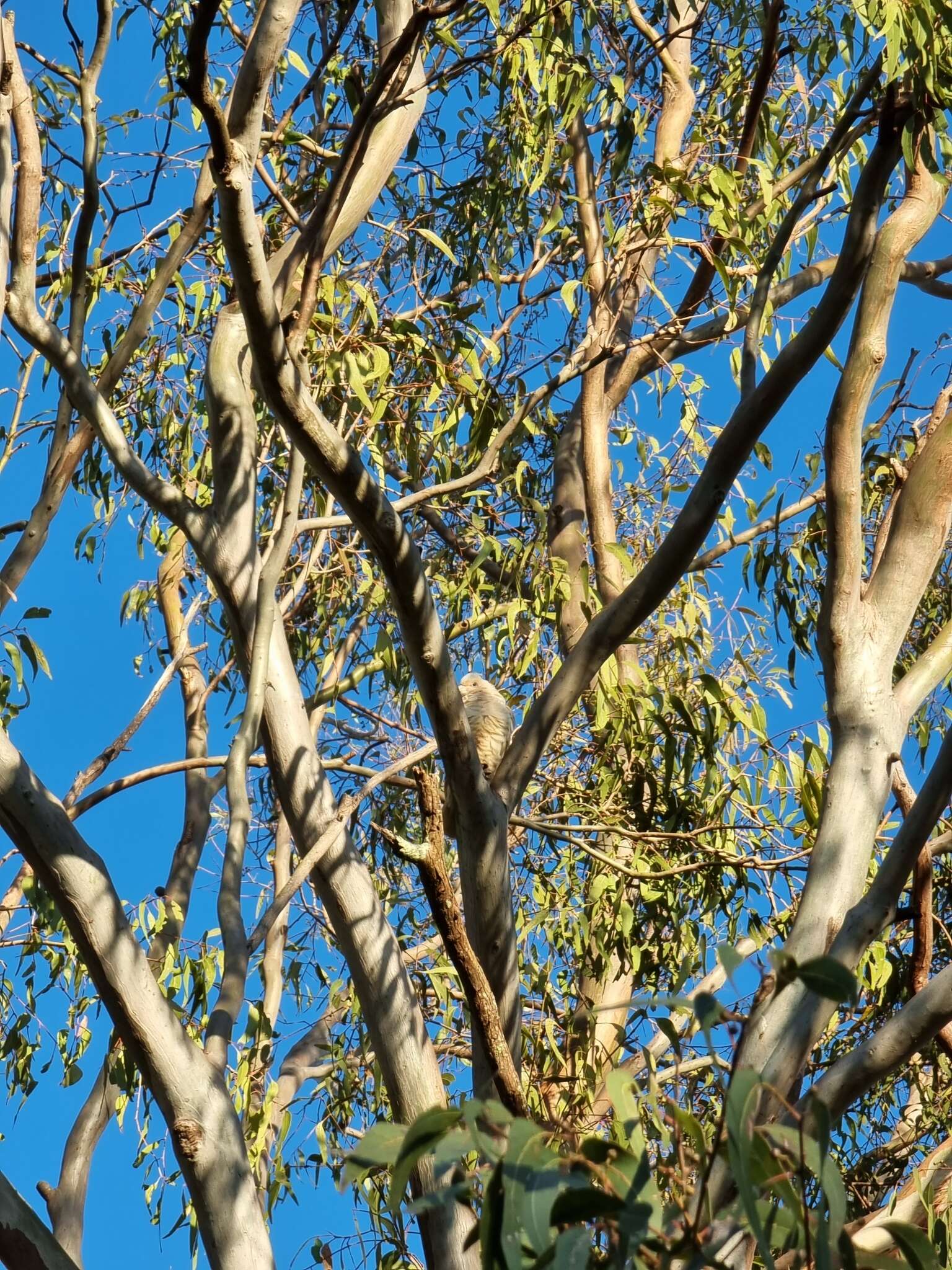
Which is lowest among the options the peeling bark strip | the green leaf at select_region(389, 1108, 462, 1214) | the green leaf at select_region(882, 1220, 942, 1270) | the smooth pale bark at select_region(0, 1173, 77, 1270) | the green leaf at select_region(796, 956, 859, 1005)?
the green leaf at select_region(882, 1220, 942, 1270)

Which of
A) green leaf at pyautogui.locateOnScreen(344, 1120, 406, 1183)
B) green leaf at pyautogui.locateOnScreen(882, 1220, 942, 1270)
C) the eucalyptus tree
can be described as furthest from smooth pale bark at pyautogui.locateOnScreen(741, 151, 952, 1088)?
green leaf at pyautogui.locateOnScreen(344, 1120, 406, 1183)

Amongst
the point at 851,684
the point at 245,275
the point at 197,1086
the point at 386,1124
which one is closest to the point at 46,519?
the point at 245,275

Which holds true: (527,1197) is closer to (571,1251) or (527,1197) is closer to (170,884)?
(571,1251)

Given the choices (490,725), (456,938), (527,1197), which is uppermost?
(490,725)

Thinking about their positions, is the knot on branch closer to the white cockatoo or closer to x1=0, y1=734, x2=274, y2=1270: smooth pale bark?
x1=0, y1=734, x2=274, y2=1270: smooth pale bark

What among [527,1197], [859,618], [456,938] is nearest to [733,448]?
[859,618]

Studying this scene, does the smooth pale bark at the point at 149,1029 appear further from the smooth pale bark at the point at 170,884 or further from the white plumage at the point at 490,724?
the white plumage at the point at 490,724

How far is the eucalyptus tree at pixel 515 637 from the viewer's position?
2164 millimetres

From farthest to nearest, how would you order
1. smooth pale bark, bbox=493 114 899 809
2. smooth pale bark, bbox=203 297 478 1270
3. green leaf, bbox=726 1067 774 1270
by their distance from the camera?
smooth pale bark, bbox=203 297 478 1270 → smooth pale bark, bbox=493 114 899 809 → green leaf, bbox=726 1067 774 1270

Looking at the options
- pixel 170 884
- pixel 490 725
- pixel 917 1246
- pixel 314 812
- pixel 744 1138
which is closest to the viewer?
pixel 744 1138

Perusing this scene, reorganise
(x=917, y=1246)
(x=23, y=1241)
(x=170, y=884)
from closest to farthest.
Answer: (x=917, y=1246) < (x=23, y=1241) < (x=170, y=884)

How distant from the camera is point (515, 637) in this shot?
13.7 feet

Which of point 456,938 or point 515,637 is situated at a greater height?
point 515,637

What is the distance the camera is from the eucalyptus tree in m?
2.16
